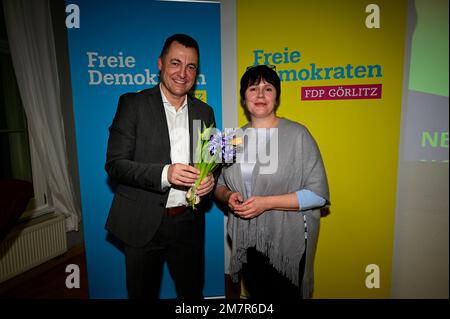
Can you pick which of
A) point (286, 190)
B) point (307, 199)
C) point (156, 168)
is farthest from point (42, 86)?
point (307, 199)

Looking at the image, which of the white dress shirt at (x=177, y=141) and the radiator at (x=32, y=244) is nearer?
the white dress shirt at (x=177, y=141)

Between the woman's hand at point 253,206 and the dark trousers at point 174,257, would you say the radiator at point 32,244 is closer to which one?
the dark trousers at point 174,257

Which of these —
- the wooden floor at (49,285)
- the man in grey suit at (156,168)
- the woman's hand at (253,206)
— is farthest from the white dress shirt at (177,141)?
the wooden floor at (49,285)

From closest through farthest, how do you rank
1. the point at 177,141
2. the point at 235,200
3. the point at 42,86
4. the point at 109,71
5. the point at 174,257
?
the point at 235,200 → the point at 177,141 → the point at 174,257 → the point at 109,71 → the point at 42,86

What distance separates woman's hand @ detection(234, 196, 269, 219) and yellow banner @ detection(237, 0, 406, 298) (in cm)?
93

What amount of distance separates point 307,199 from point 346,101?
1.04 metres

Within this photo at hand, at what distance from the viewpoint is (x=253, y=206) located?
63.6 inches

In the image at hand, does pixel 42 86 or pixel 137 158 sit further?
pixel 42 86

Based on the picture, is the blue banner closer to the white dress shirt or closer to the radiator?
the white dress shirt

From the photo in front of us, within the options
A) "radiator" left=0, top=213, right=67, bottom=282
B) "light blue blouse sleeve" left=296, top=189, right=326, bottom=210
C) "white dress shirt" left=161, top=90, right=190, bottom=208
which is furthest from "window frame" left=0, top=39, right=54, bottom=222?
"light blue blouse sleeve" left=296, top=189, right=326, bottom=210

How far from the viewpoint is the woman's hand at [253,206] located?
1.61 meters

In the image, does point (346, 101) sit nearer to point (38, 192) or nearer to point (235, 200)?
point (235, 200)

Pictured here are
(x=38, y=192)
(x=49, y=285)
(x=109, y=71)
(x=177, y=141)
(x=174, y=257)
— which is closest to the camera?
(x=177, y=141)

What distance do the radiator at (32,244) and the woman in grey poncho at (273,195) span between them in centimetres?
259
